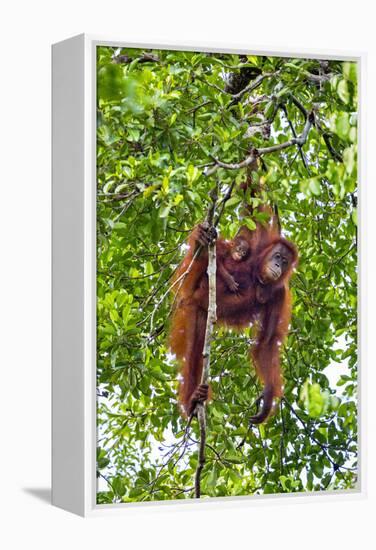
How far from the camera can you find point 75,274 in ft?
22.5

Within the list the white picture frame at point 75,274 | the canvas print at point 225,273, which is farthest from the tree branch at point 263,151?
the white picture frame at point 75,274

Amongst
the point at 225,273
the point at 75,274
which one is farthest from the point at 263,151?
the point at 75,274

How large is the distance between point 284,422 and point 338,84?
6.06 ft

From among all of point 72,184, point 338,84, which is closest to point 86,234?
point 72,184

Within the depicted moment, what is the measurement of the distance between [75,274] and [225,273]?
2.66ft

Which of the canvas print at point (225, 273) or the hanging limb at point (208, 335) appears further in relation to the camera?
the hanging limb at point (208, 335)

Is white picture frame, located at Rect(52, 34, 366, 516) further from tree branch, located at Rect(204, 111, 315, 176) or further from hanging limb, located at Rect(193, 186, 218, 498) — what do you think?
tree branch, located at Rect(204, 111, 315, 176)

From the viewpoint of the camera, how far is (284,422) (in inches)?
290

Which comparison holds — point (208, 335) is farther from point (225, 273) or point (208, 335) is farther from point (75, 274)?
point (75, 274)

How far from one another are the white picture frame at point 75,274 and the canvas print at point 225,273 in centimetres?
6

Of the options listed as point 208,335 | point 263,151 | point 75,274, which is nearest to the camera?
point 75,274

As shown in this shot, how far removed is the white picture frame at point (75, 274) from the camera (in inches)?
265

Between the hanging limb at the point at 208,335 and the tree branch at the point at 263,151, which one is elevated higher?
the tree branch at the point at 263,151

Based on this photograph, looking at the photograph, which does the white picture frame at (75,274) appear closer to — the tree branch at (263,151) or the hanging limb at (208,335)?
the hanging limb at (208,335)
